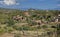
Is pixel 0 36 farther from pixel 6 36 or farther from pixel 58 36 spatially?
pixel 58 36

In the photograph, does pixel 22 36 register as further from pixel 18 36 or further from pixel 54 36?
pixel 54 36

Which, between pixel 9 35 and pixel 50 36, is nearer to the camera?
pixel 50 36

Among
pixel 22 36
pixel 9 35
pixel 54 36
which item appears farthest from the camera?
pixel 9 35

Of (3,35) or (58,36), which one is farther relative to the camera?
(3,35)

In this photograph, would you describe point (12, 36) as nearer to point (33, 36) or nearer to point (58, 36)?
point (33, 36)

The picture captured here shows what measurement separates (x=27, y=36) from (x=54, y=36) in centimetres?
333

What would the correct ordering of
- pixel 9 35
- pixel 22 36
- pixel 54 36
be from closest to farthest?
pixel 54 36
pixel 22 36
pixel 9 35

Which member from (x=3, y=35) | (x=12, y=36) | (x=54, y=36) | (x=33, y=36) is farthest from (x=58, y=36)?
(x=3, y=35)

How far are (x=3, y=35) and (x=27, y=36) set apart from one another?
2.83 meters

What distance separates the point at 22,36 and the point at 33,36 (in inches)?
57.0

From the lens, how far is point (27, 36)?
2281cm

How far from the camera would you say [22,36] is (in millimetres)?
22250

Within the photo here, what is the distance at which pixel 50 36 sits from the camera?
20.8m

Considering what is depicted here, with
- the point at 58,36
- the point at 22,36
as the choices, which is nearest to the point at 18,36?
the point at 22,36
